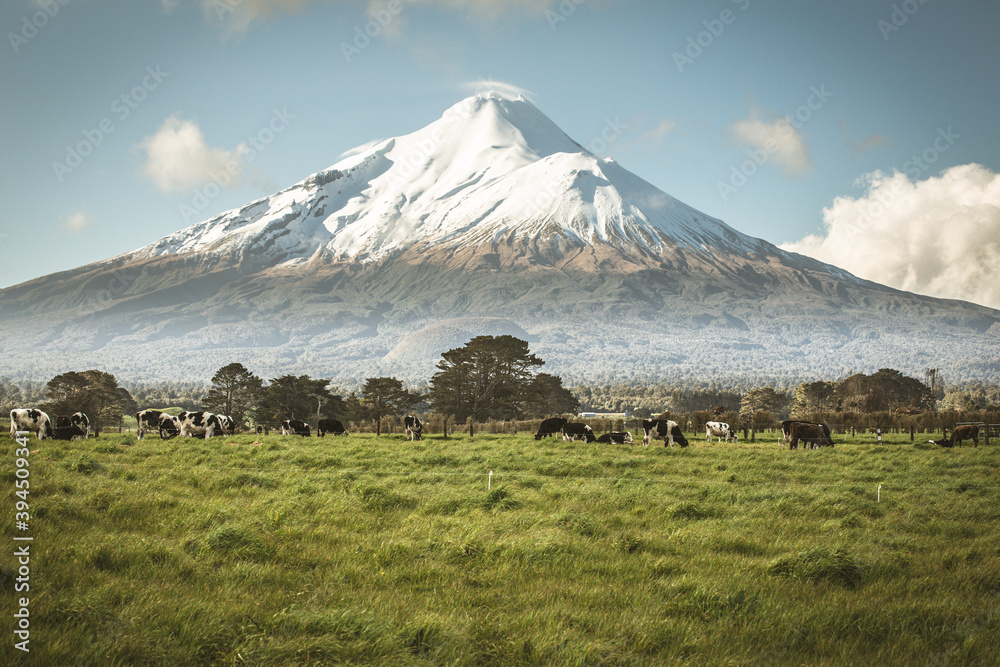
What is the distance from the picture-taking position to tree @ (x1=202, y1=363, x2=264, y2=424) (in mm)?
70000

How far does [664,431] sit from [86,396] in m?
64.3

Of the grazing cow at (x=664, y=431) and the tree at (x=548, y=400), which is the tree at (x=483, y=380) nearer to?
the tree at (x=548, y=400)

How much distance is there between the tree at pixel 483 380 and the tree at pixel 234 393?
76.1 feet

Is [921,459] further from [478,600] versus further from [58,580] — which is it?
[58,580]

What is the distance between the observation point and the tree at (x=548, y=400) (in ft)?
211

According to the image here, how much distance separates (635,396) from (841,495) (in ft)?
503

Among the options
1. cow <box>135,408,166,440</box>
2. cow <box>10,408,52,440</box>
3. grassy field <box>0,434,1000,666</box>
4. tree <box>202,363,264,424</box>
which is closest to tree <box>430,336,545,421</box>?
Answer: tree <box>202,363,264,424</box>

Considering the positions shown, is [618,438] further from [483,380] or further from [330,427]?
[483,380]

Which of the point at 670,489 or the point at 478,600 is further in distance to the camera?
the point at 670,489

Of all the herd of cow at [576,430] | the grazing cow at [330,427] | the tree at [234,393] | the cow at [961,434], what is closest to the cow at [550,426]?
the herd of cow at [576,430]

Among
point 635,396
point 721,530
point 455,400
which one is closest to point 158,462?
point 721,530

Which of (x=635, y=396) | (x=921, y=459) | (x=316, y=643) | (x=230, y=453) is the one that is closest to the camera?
(x=316, y=643)

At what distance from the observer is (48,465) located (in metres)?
12.7

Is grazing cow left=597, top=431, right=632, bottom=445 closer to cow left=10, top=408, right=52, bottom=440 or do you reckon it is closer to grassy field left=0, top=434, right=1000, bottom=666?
grassy field left=0, top=434, right=1000, bottom=666
